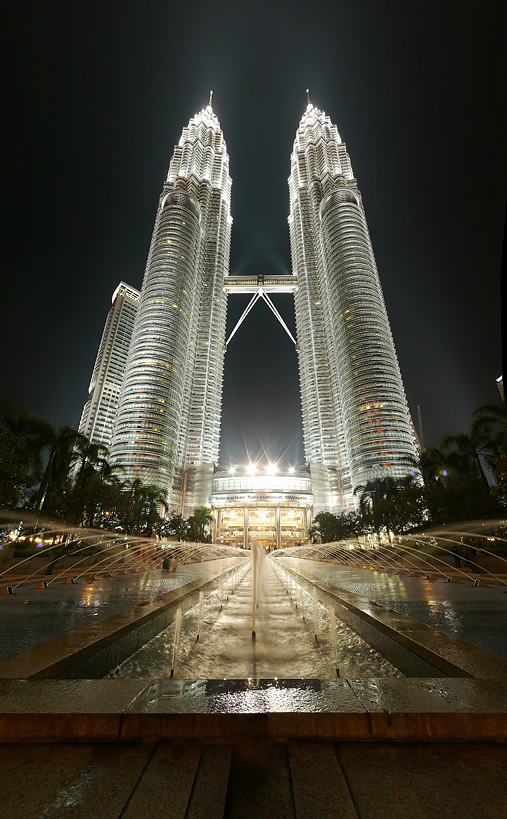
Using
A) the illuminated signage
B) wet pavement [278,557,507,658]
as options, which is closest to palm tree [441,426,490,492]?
wet pavement [278,557,507,658]

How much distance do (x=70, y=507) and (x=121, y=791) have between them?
84.3 ft

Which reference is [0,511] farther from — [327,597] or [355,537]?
[355,537]

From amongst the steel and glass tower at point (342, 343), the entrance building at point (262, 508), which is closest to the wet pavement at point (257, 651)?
the steel and glass tower at point (342, 343)

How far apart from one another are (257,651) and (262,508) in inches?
5246

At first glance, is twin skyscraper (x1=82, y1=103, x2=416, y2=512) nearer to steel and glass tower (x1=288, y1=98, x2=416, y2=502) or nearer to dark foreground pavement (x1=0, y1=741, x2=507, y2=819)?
steel and glass tower (x1=288, y1=98, x2=416, y2=502)

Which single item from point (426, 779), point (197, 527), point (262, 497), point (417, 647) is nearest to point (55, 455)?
point (417, 647)

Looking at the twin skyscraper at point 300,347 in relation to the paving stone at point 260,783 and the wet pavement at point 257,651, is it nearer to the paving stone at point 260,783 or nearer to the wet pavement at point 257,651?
the wet pavement at point 257,651

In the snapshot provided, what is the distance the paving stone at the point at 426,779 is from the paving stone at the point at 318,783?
0.24ft

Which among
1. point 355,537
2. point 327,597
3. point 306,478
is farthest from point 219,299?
point 327,597

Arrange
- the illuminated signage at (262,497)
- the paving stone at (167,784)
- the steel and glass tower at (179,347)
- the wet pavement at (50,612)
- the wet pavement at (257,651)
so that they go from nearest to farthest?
the paving stone at (167,784) < the wet pavement at (257,651) < the wet pavement at (50,612) < the steel and glass tower at (179,347) < the illuminated signage at (262,497)

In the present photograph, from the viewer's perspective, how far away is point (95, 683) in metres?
3.27

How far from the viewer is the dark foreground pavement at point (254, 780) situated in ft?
6.64

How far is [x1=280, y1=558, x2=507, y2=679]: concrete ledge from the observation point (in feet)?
12.3

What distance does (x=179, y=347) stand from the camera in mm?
135000
